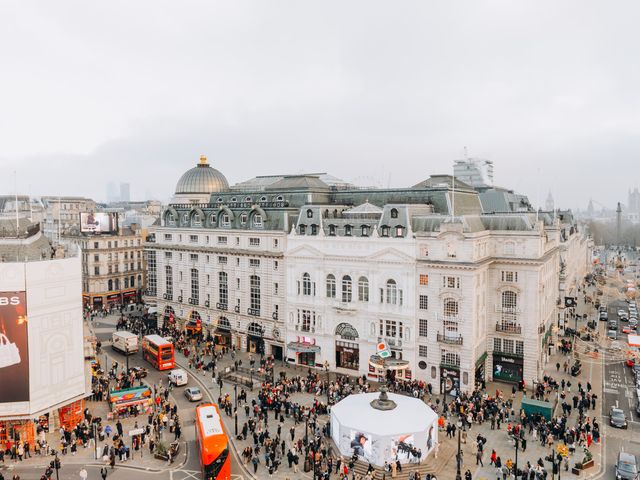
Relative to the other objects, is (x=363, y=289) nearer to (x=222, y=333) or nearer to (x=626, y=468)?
(x=222, y=333)

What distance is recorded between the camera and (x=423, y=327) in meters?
57.1

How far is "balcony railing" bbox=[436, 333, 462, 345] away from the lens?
54.2 m

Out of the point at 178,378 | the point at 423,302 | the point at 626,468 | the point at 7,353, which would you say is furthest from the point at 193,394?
the point at 626,468

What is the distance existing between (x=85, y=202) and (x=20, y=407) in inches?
4878

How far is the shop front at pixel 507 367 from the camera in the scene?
57.4 meters

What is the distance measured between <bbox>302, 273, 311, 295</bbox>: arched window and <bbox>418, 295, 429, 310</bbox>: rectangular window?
14545mm

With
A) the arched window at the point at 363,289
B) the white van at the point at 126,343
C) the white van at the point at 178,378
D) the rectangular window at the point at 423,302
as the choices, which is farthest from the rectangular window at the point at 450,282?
the white van at the point at 126,343

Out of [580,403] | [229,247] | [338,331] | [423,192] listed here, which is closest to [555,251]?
[423,192]

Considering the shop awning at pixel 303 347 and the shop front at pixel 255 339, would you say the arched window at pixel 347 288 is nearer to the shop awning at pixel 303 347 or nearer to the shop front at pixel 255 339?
the shop awning at pixel 303 347

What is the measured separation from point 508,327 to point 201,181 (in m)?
60.6

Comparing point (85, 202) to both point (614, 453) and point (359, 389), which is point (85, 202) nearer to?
point (359, 389)

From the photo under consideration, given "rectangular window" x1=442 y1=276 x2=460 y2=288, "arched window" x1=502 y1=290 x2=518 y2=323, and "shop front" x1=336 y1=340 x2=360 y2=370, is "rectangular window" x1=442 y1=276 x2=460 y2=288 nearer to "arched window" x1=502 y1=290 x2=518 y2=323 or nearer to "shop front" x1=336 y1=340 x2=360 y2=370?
"arched window" x1=502 y1=290 x2=518 y2=323

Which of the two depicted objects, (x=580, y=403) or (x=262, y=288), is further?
(x=262, y=288)

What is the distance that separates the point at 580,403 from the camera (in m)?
48.4
